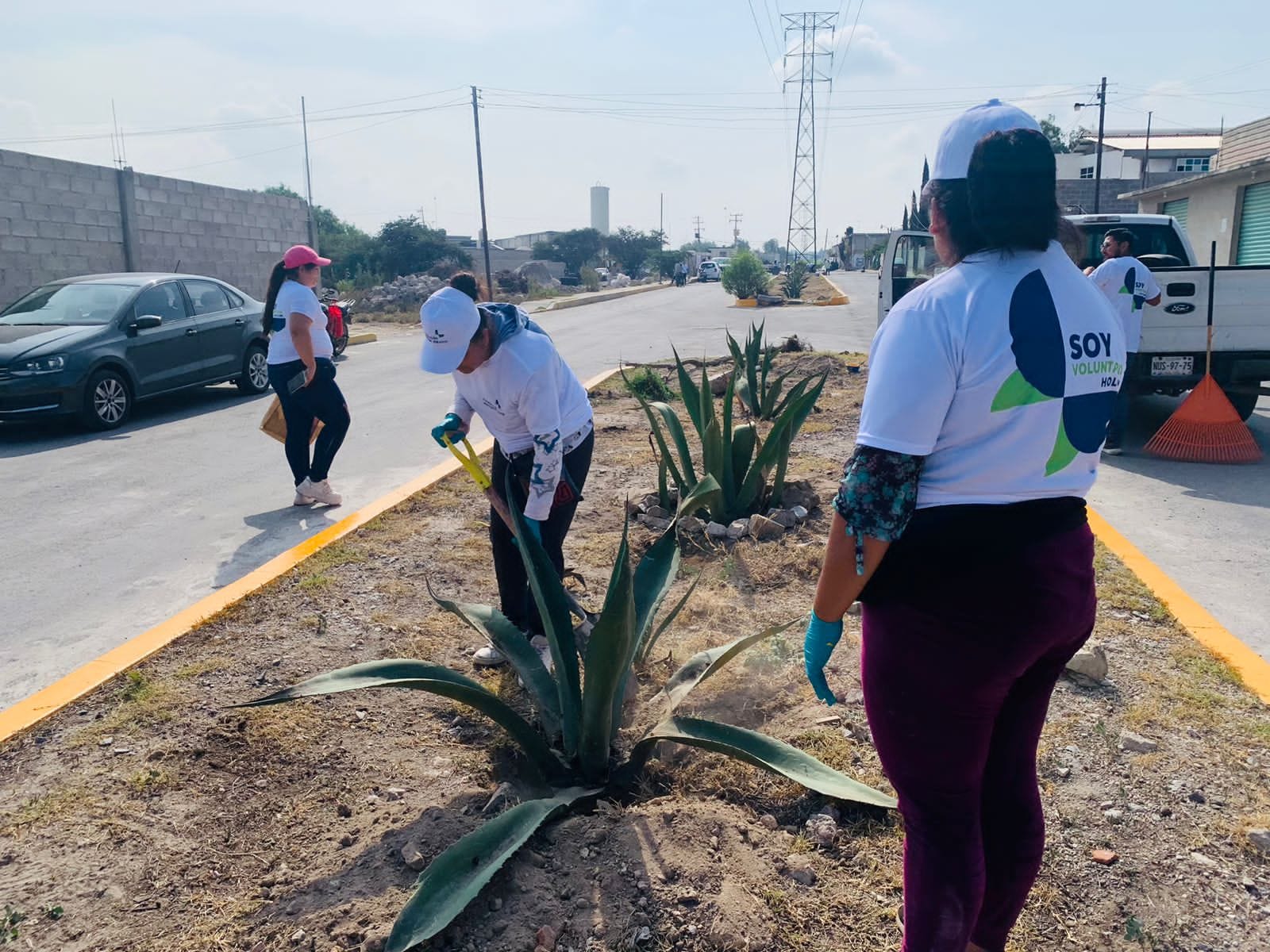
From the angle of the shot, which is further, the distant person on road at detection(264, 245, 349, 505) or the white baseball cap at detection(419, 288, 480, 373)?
the distant person on road at detection(264, 245, 349, 505)

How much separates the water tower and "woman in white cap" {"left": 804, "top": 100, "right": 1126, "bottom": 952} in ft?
416

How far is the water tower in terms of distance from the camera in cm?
12544

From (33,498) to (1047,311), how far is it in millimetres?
7205

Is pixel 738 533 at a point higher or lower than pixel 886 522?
lower

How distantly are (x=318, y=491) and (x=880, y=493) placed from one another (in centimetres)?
543

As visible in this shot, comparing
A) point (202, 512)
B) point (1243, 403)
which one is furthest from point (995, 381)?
point (1243, 403)

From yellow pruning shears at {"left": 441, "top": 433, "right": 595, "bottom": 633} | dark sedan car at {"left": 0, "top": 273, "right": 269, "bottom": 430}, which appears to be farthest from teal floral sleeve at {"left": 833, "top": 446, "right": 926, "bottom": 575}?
dark sedan car at {"left": 0, "top": 273, "right": 269, "bottom": 430}

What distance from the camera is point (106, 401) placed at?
31.7ft

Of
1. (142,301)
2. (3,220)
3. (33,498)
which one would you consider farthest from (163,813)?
(3,220)

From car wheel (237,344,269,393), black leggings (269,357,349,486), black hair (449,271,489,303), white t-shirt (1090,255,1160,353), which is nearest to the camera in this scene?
black hair (449,271,489,303)

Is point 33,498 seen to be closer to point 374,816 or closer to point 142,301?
point 142,301

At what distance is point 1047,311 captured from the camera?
168 centimetres

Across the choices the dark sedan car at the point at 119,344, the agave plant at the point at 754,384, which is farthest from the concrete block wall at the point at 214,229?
the agave plant at the point at 754,384

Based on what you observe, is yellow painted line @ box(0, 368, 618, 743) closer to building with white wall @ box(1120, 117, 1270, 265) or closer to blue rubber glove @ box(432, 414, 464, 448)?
blue rubber glove @ box(432, 414, 464, 448)
